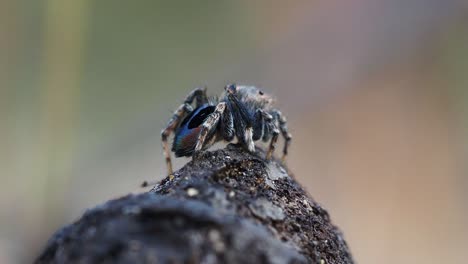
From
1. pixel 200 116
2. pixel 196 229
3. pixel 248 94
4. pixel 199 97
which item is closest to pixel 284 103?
pixel 199 97

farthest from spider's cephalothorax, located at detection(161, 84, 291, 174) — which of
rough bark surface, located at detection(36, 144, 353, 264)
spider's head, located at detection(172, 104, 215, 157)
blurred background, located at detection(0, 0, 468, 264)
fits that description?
Answer: blurred background, located at detection(0, 0, 468, 264)

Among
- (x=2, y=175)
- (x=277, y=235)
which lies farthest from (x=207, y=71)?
(x=277, y=235)

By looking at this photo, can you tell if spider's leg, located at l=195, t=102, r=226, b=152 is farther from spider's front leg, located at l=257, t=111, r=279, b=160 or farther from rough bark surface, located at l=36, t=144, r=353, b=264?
rough bark surface, located at l=36, t=144, r=353, b=264

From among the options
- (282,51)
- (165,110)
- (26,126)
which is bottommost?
(26,126)

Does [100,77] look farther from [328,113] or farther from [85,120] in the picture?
[328,113]

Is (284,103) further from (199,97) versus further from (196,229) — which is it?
(196,229)

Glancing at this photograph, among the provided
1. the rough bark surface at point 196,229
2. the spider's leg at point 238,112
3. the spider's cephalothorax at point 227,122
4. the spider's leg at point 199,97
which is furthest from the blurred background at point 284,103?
the rough bark surface at point 196,229

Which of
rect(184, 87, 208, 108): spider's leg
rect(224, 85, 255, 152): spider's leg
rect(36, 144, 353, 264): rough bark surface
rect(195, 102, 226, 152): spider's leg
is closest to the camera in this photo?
rect(36, 144, 353, 264): rough bark surface
